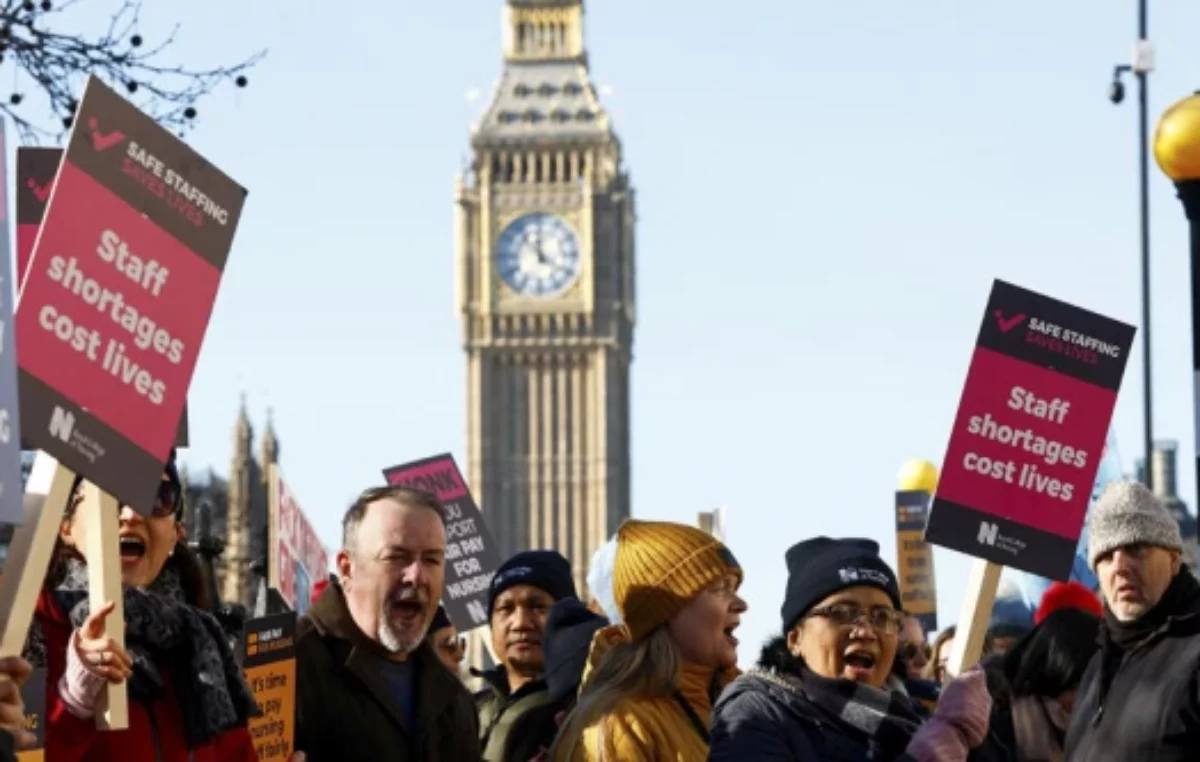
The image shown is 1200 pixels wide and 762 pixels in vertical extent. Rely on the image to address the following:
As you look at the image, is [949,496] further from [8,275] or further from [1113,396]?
[8,275]

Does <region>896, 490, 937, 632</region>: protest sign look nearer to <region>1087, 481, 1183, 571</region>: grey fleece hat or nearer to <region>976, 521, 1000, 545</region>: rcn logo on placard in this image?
<region>976, 521, 1000, 545</region>: rcn logo on placard

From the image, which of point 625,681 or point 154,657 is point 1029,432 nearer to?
point 625,681

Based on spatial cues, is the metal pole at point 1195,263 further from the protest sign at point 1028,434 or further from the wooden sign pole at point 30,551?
the wooden sign pole at point 30,551

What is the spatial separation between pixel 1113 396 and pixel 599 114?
91.5 metres

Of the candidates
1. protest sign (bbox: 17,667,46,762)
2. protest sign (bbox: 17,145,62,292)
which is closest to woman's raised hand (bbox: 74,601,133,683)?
protest sign (bbox: 17,667,46,762)

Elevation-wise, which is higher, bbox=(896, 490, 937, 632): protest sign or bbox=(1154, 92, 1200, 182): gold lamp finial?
bbox=(1154, 92, 1200, 182): gold lamp finial

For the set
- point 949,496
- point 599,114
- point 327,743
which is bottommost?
point 327,743

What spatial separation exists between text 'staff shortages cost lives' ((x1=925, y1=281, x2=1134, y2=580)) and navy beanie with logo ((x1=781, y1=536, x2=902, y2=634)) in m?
0.88

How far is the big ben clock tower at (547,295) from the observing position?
97.7 metres

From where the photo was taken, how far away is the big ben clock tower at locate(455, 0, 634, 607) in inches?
3846

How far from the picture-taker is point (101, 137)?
5781mm

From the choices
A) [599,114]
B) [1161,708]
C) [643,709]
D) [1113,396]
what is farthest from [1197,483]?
[599,114]

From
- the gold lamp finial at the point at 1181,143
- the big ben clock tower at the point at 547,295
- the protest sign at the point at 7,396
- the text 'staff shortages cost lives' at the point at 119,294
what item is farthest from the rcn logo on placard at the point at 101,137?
the big ben clock tower at the point at 547,295

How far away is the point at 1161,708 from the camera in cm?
706
